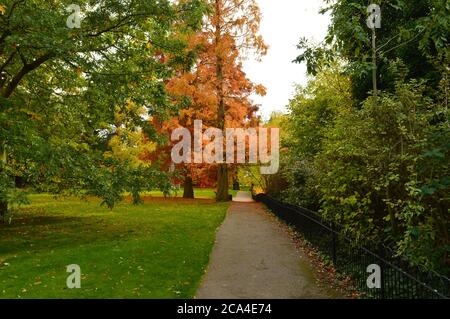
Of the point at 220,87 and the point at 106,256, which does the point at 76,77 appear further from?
the point at 220,87

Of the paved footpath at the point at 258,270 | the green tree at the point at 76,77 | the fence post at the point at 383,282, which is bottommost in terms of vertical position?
the paved footpath at the point at 258,270

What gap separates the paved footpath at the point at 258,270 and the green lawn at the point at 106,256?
39 centimetres

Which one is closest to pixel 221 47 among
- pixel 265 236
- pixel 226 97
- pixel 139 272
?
pixel 226 97

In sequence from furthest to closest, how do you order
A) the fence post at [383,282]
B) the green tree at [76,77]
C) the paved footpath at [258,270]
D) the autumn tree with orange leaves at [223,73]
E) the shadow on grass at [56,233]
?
the autumn tree with orange leaves at [223,73], the shadow on grass at [56,233], the green tree at [76,77], the paved footpath at [258,270], the fence post at [383,282]

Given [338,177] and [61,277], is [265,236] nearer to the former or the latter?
[338,177]

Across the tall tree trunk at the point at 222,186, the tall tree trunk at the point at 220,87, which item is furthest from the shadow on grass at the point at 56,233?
the tall tree trunk at the point at 222,186

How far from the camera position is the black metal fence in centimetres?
508

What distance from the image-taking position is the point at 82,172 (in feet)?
36.8

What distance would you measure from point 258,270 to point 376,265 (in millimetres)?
2895

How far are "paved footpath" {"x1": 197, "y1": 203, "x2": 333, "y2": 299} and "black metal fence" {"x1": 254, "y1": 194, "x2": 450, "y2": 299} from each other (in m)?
0.65

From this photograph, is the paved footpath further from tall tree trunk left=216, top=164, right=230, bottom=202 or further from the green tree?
tall tree trunk left=216, top=164, right=230, bottom=202

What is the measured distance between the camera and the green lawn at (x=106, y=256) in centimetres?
745

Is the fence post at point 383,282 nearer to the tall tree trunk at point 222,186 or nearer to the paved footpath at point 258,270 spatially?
the paved footpath at point 258,270

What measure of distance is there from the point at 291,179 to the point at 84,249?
27.3 feet
